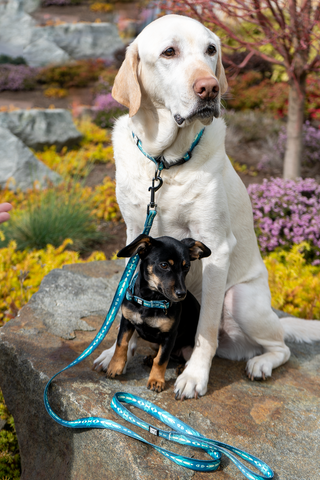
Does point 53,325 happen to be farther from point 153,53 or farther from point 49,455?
point 153,53

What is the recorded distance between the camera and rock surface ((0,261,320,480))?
178cm

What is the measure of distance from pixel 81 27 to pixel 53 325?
61.0 feet

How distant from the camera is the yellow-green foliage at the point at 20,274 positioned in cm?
355

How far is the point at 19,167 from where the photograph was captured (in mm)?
7094

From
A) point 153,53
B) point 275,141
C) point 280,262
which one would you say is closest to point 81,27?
point 275,141

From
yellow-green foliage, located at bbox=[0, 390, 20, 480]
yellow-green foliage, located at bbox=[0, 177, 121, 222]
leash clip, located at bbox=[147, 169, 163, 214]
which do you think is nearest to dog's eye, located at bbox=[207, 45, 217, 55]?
leash clip, located at bbox=[147, 169, 163, 214]

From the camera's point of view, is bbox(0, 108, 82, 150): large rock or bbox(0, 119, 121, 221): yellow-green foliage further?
bbox(0, 108, 82, 150): large rock

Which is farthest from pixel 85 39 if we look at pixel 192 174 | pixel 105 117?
pixel 192 174

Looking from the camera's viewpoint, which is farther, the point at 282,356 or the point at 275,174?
the point at 275,174

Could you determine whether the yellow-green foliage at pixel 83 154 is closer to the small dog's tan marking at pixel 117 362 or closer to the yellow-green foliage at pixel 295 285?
the yellow-green foliage at pixel 295 285

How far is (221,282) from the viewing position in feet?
7.23

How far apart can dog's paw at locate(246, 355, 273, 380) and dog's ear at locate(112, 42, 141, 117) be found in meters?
1.57

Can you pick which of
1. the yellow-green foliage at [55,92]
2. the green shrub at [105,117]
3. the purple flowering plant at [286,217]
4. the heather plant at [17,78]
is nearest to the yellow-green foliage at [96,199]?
the purple flowering plant at [286,217]

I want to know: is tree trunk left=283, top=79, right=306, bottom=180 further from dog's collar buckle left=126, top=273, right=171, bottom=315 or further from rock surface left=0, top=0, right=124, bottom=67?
rock surface left=0, top=0, right=124, bottom=67
